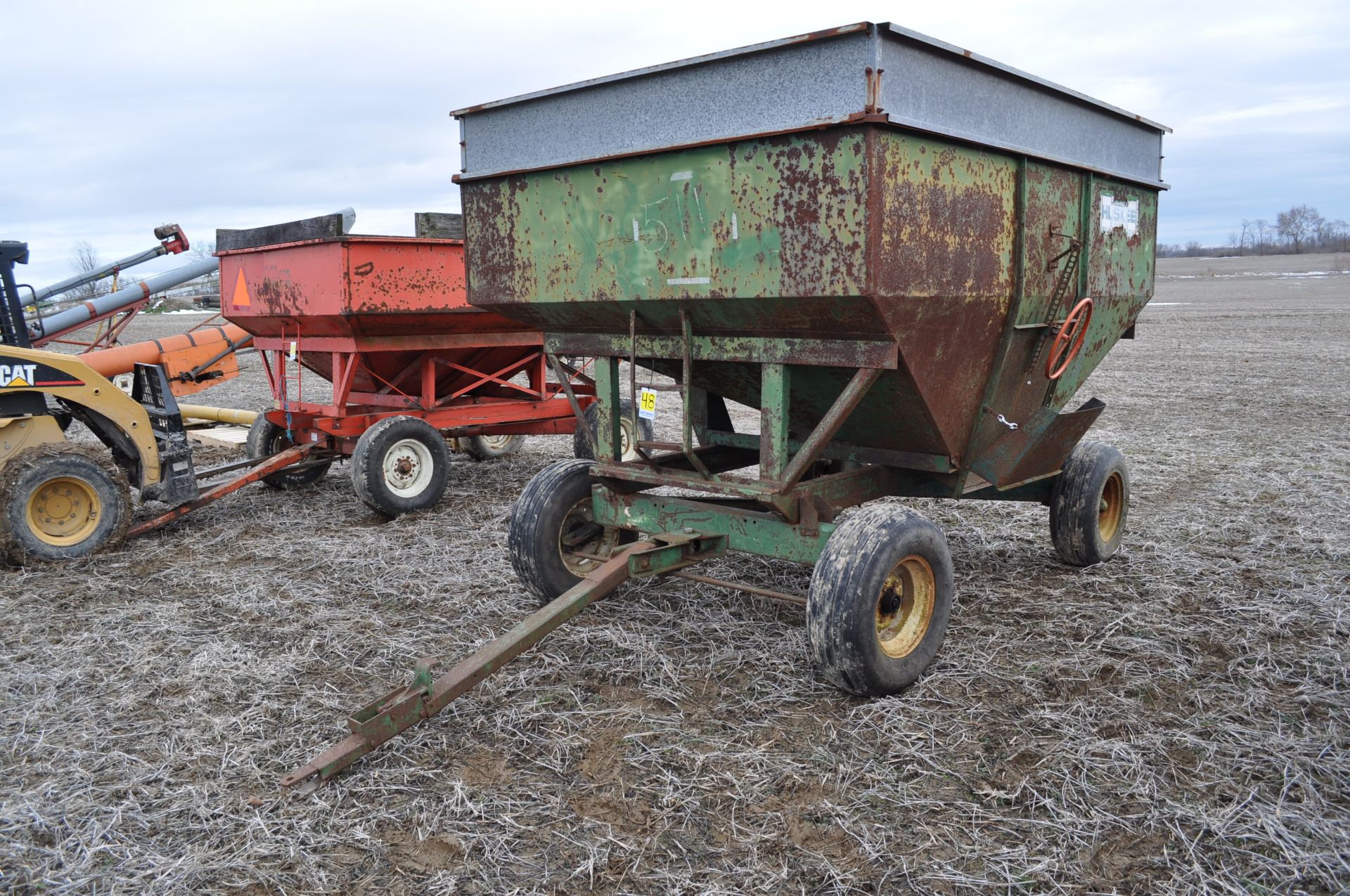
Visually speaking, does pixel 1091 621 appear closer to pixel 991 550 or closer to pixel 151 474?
pixel 991 550

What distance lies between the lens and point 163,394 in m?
6.12

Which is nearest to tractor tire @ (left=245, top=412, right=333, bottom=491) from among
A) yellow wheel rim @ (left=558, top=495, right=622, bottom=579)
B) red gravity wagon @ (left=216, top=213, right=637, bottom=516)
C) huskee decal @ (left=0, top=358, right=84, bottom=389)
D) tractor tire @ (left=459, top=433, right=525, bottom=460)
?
red gravity wagon @ (left=216, top=213, right=637, bottom=516)

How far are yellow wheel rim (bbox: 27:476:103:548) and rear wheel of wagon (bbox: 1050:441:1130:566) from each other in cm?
538

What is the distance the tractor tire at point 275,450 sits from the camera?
7.43 metres

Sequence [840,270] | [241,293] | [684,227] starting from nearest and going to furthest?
[840,270] < [684,227] < [241,293]

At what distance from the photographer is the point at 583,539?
4812mm

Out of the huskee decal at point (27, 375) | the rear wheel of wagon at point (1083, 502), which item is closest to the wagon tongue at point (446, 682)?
the rear wheel of wagon at point (1083, 502)

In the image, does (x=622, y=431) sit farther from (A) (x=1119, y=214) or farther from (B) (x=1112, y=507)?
(A) (x=1119, y=214)

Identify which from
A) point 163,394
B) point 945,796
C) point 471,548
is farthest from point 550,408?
point 945,796

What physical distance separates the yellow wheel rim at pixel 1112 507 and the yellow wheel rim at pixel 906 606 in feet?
6.31

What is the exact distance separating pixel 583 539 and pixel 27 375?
3430mm

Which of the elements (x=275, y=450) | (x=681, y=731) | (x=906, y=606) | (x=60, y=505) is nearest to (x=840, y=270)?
(x=906, y=606)

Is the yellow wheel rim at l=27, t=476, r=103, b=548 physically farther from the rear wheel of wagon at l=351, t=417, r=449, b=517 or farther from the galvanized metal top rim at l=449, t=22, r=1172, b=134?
the galvanized metal top rim at l=449, t=22, r=1172, b=134

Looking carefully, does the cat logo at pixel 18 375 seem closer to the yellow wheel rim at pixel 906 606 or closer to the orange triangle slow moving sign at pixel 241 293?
the orange triangle slow moving sign at pixel 241 293
